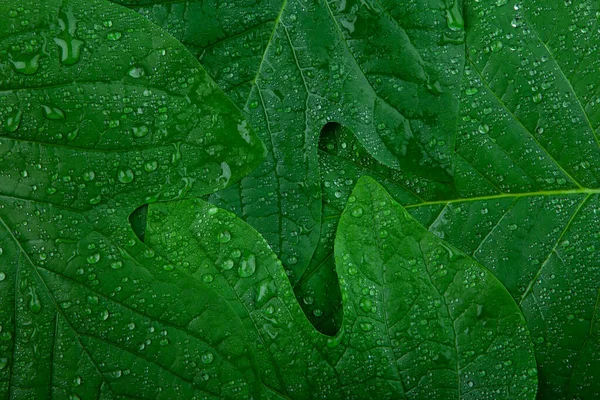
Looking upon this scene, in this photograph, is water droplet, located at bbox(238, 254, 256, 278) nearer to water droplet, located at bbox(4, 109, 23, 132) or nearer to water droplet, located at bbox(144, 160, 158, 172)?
water droplet, located at bbox(144, 160, 158, 172)

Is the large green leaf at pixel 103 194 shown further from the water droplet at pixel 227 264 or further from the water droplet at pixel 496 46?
the water droplet at pixel 496 46

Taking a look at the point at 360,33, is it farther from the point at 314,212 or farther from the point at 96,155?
the point at 96,155

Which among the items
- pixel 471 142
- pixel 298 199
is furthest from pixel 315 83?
pixel 471 142

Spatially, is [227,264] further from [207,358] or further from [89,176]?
[89,176]

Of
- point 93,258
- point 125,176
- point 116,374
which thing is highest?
point 125,176

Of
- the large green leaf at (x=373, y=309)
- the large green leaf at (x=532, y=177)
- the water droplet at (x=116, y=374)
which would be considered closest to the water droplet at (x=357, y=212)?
the large green leaf at (x=373, y=309)

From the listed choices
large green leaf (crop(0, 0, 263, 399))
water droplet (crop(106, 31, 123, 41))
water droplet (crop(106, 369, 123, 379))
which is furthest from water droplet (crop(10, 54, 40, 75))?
water droplet (crop(106, 369, 123, 379))
